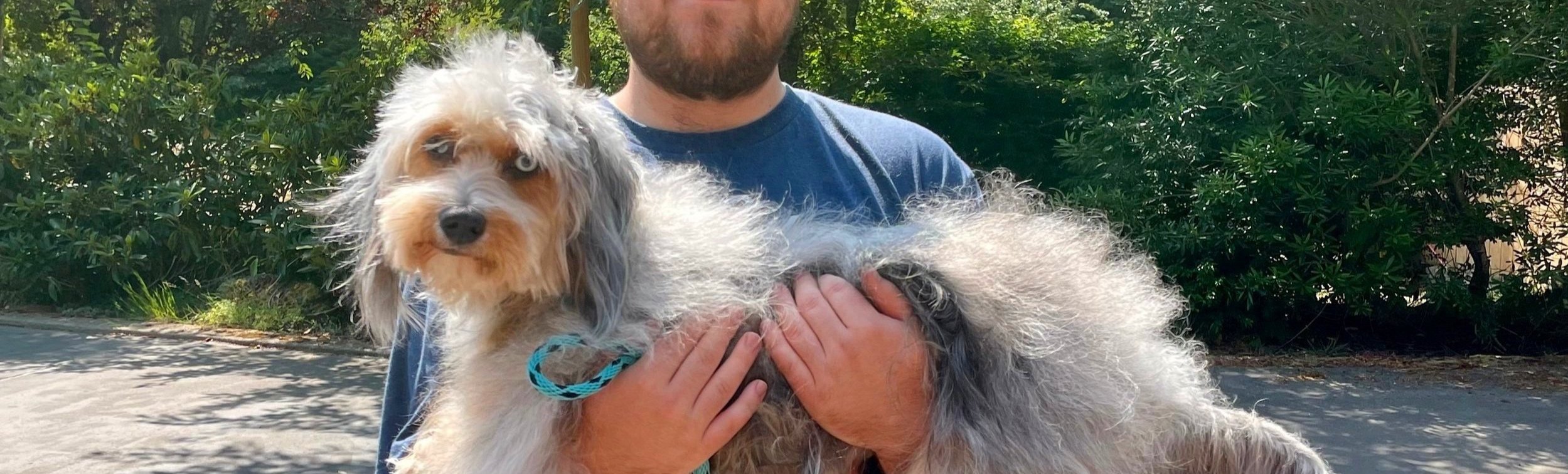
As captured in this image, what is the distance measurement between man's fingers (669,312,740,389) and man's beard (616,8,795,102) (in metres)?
0.74

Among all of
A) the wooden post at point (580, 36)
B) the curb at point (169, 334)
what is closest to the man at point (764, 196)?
the wooden post at point (580, 36)

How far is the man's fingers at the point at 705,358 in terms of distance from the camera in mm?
2213

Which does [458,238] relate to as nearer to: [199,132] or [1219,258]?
[1219,258]

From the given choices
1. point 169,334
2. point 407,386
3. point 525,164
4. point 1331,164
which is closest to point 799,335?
point 525,164

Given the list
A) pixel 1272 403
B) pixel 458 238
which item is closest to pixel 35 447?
pixel 458 238

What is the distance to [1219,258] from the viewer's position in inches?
403

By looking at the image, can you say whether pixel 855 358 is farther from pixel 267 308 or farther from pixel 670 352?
pixel 267 308

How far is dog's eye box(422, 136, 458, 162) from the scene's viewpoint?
2.23 m

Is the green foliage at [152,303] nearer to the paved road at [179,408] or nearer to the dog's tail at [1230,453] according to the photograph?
the paved road at [179,408]

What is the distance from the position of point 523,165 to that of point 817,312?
2.02 feet

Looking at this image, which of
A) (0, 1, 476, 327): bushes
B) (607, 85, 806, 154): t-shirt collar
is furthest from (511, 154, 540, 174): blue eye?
(0, 1, 476, 327): bushes

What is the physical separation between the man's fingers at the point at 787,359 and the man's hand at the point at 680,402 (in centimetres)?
3

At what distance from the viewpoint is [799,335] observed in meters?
2.26

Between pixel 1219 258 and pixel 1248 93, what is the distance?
4.79ft
